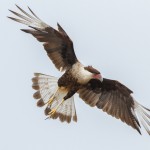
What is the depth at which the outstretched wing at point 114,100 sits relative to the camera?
13.6m

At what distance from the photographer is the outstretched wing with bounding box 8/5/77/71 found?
12828 mm

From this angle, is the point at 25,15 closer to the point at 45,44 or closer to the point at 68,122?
the point at 45,44

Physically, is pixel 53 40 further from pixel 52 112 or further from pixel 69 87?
pixel 52 112

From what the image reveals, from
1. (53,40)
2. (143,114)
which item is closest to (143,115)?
(143,114)

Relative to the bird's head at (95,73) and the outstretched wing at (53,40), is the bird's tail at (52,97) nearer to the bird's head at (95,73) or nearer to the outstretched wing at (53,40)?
the outstretched wing at (53,40)

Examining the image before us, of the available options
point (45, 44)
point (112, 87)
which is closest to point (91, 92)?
point (112, 87)

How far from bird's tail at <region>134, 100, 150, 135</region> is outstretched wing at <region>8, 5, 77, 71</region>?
1.32 meters

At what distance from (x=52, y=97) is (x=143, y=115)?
151 cm

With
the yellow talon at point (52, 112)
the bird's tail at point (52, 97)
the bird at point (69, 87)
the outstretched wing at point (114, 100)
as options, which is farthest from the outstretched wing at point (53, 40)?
the yellow talon at point (52, 112)

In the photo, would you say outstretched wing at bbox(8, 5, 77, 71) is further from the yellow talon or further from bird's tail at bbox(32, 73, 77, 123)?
the yellow talon

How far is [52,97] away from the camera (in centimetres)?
1366

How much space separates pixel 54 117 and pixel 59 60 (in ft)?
3.77

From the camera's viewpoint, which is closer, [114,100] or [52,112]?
[52,112]

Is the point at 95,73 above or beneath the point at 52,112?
above
